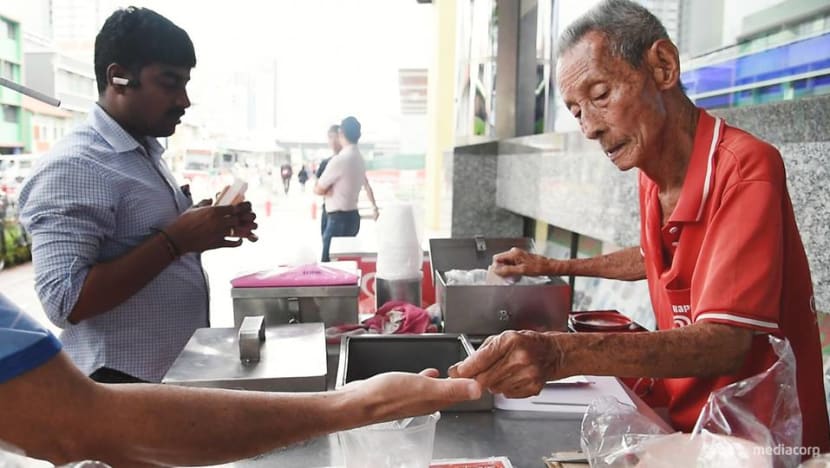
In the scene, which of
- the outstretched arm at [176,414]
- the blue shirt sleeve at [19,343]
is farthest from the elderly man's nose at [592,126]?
the blue shirt sleeve at [19,343]

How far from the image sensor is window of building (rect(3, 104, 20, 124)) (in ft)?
15.5

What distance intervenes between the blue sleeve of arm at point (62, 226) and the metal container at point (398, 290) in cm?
98

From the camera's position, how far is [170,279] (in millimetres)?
1861

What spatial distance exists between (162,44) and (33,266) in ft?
2.45

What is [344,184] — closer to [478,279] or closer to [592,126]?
[478,279]

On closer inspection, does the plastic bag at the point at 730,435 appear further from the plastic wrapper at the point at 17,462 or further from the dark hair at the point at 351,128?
the dark hair at the point at 351,128

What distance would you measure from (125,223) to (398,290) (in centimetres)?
96

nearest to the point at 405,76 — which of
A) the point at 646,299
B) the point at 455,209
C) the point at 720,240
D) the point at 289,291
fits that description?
the point at 455,209

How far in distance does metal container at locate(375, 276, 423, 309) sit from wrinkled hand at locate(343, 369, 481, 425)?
121 centimetres

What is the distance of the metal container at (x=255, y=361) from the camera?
1.28m

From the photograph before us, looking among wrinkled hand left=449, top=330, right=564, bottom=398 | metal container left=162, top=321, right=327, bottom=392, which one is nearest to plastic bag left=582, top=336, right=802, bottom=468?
wrinkled hand left=449, top=330, right=564, bottom=398

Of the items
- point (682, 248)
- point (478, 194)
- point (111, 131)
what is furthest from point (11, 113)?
point (682, 248)

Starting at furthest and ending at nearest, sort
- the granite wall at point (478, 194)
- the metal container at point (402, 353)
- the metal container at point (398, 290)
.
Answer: the granite wall at point (478, 194) → the metal container at point (398, 290) → the metal container at point (402, 353)

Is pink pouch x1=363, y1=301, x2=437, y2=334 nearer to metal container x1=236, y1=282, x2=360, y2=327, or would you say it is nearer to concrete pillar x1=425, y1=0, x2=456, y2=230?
metal container x1=236, y1=282, x2=360, y2=327
